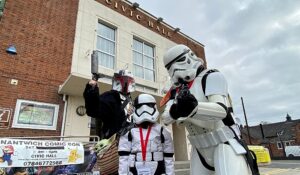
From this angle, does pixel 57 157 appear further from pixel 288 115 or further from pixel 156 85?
pixel 288 115

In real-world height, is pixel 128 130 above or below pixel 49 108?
below

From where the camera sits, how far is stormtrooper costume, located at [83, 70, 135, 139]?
119 inches

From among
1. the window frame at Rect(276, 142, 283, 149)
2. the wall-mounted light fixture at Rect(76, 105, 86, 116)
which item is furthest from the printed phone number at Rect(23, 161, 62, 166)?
the window frame at Rect(276, 142, 283, 149)

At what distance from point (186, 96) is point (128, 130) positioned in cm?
151

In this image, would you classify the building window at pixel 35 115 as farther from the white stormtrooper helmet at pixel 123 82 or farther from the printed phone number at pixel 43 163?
the white stormtrooper helmet at pixel 123 82

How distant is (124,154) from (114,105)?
2.95 ft

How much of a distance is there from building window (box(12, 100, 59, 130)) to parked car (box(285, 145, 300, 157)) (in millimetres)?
37746

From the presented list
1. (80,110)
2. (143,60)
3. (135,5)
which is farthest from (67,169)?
(135,5)

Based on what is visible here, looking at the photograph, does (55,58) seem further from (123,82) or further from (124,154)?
(124,154)

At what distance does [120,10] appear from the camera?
11.8m

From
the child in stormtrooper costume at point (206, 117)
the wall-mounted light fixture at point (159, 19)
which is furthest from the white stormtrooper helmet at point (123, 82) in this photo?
the wall-mounted light fixture at point (159, 19)

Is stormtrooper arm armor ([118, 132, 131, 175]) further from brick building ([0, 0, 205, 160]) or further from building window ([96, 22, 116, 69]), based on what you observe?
building window ([96, 22, 116, 69])

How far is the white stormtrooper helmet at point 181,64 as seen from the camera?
229cm

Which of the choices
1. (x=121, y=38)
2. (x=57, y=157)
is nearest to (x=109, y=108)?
(x=57, y=157)
